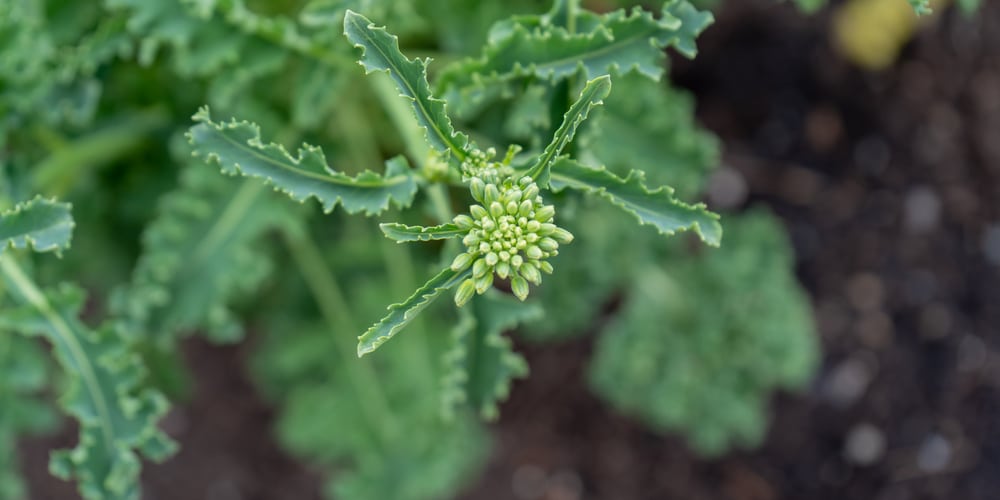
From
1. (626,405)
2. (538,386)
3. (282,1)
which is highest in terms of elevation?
(282,1)

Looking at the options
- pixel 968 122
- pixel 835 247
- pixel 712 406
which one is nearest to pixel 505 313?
Answer: pixel 712 406

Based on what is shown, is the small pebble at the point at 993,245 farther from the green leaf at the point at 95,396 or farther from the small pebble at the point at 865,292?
the green leaf at the point at 95,396

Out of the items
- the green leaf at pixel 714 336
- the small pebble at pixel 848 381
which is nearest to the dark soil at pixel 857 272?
the small pebble at pixel 848 381

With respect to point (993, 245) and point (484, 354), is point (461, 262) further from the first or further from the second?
point (993, 245)

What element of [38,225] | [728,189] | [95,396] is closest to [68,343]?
[95,396]

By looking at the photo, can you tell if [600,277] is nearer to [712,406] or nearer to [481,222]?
[712,406]
